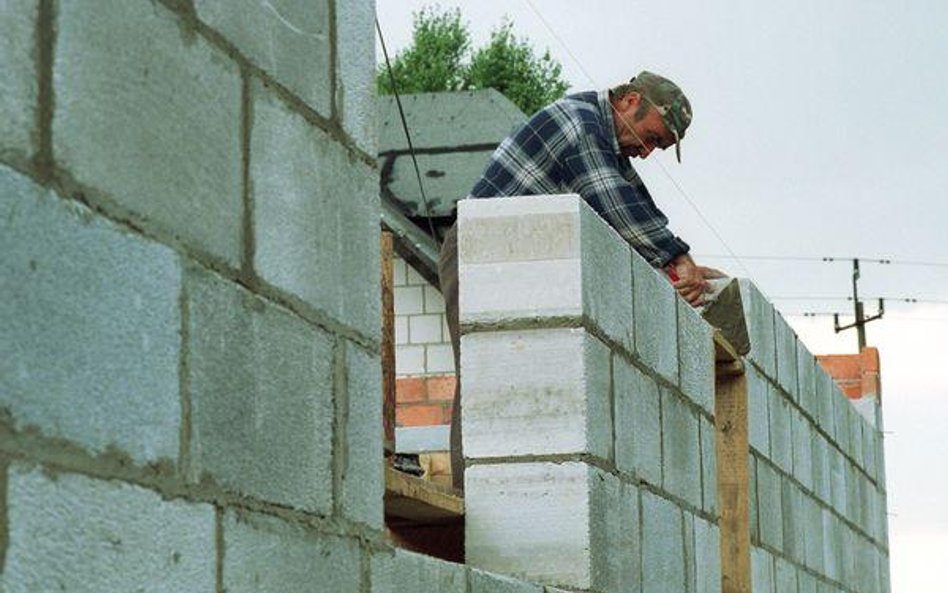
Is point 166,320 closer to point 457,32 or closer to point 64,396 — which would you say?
point 64,396

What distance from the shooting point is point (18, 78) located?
8.16 ft


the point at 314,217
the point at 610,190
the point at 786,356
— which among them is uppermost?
the point at 610,190

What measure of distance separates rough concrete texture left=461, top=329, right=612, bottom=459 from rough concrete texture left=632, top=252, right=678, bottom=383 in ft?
2.29

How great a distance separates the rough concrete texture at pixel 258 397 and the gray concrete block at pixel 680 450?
3208 mm

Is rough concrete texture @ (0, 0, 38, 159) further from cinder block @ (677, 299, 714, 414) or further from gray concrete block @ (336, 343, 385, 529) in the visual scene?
cinder block @ (677, 299, 714, 414)

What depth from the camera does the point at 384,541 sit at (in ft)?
12.3

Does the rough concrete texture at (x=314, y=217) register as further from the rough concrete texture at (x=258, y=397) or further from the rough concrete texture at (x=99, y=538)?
the rough concrete texture at (x=99, y=538)

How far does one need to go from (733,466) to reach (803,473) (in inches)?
72.0

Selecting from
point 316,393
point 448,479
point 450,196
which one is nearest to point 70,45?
point 316,393

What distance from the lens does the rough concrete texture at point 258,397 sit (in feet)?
9.72

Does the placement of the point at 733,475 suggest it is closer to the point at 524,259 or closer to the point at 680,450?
the point at 680,450

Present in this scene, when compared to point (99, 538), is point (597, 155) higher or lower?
higher

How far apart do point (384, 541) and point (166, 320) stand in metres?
1.00

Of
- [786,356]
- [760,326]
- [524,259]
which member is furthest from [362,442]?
[786,356]
